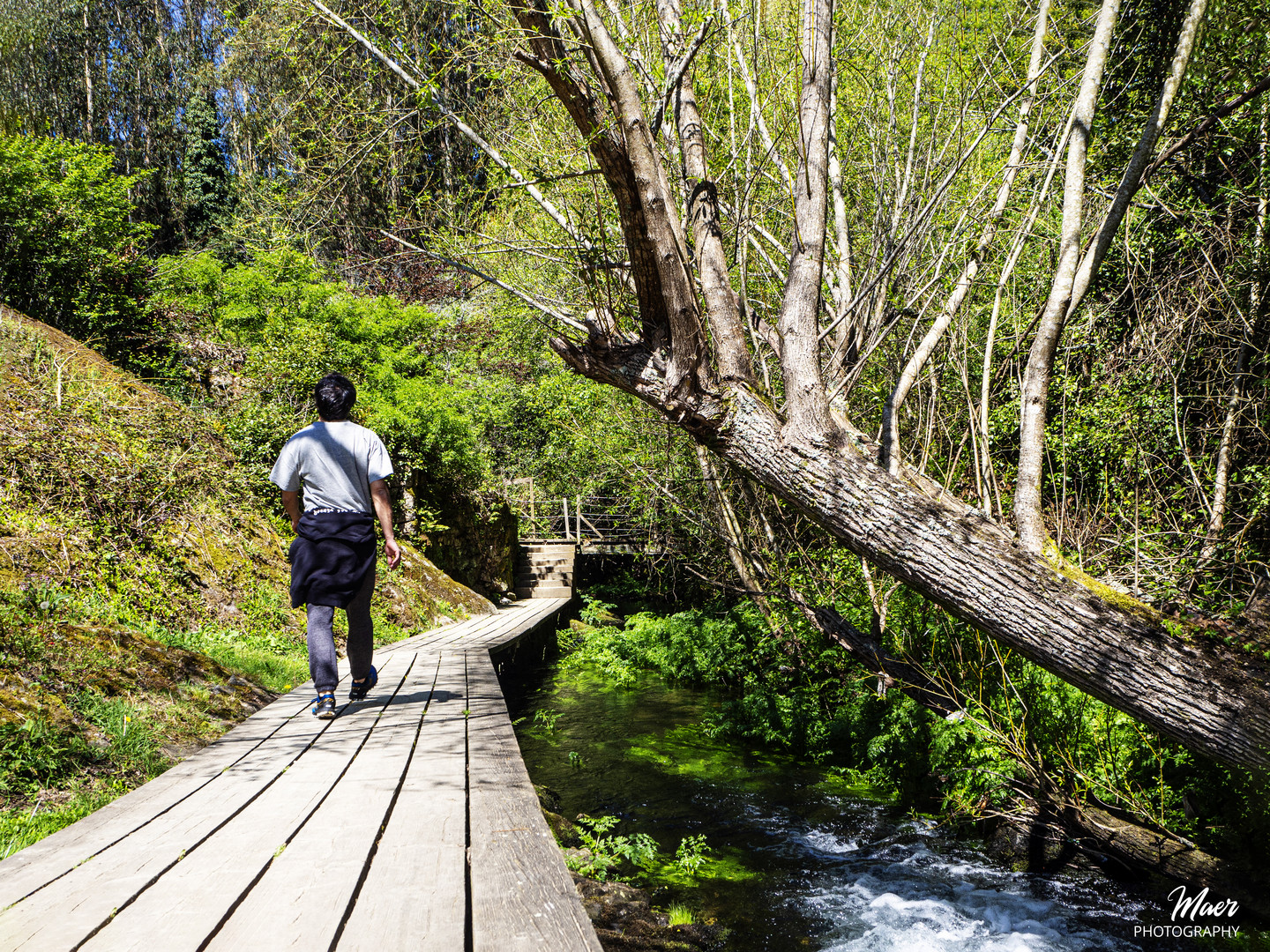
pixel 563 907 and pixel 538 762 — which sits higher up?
pixel 563 907

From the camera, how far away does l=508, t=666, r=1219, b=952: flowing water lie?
4215mm

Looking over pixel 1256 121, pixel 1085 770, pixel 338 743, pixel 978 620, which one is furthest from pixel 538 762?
pixel 1256 121

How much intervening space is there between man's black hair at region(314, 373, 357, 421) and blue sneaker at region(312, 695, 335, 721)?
154cm

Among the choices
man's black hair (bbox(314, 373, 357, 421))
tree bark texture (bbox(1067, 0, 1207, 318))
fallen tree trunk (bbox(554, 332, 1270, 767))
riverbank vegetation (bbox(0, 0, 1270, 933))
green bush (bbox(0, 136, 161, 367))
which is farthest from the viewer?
green bush (bbox(0, 136, 161, 367))

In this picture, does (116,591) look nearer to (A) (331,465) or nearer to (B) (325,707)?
(B) (325,707)

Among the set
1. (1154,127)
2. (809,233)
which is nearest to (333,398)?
(809,233)

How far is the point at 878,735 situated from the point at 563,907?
222 inches

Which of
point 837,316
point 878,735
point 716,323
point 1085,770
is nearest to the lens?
point 716,323

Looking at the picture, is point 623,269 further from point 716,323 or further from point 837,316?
point 837,316

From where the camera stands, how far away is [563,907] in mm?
1740

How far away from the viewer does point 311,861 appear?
2.04m

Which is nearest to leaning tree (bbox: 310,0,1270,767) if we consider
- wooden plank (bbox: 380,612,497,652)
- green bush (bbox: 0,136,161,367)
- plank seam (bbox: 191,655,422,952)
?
→ plank seam (bbox: 191,655,422,952)

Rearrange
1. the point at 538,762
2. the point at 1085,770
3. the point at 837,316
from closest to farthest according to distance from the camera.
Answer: the point at 837,316 → the point at 1085,770 → the point at 538,762

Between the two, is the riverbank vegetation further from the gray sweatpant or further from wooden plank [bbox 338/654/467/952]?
wooden plank [bbox 338/654/467/952]
